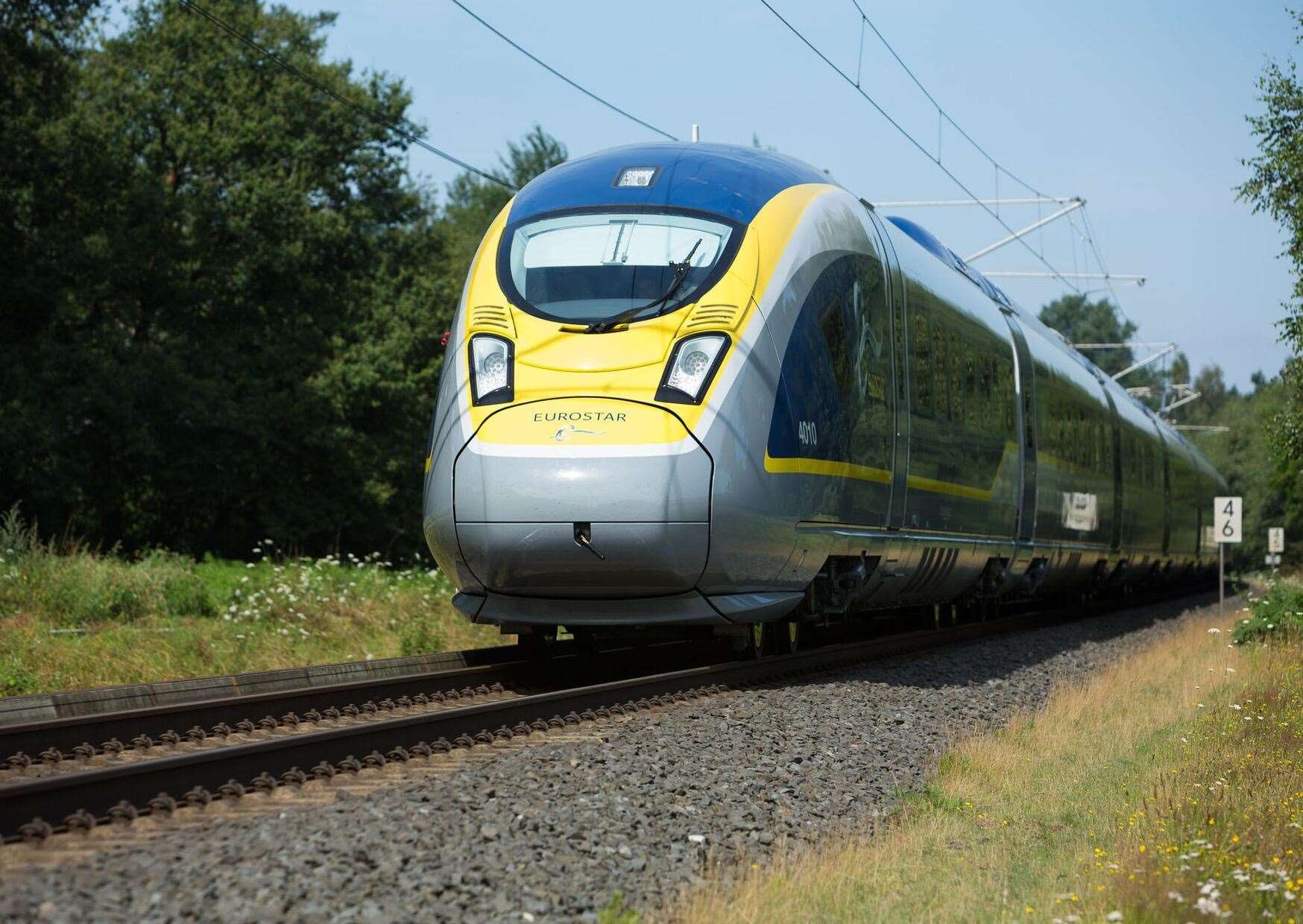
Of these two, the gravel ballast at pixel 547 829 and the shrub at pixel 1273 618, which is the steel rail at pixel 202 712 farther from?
the shrub at pixel 1273 618

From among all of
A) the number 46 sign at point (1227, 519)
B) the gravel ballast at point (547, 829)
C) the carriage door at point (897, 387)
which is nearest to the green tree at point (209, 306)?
the number 46 sign at point (1227, 519)

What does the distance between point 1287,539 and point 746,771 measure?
95.7m

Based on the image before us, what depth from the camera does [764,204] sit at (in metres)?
10.2

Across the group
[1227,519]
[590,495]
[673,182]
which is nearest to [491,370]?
[590,495]

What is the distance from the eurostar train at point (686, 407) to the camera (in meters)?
8.95

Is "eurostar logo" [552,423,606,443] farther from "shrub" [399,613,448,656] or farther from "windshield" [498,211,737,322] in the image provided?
"shrub" [399,613,448,656]

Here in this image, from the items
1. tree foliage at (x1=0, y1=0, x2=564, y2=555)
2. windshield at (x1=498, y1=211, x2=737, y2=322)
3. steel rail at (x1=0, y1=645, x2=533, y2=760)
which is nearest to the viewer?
steel rail at (x1=0, y1=645, x2=533, y2=760)

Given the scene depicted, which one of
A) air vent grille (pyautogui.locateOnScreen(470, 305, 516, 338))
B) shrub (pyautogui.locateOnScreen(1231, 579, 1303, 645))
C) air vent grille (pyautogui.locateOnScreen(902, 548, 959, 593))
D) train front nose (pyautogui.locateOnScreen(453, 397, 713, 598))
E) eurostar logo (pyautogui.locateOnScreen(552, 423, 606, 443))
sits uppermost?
air vent grille (pyautogui.locateOnScreen(470, 305, 516, 338))

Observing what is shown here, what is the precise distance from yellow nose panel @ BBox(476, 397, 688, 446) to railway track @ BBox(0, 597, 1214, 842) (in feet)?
4.87

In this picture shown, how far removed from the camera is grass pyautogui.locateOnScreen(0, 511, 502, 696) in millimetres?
10547

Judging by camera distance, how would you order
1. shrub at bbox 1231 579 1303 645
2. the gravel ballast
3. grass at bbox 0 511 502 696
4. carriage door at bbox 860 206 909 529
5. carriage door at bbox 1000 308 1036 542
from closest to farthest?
the gravel ballast < grass at bbox 0 511 502 696 < carriage door at bbox 860 206 909 529 < carriage door at bbox 1000 308 1036 542 < shrub at bbox 1231 579 1303 645

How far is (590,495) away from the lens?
29.0 feet

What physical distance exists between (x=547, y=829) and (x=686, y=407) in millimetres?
4100

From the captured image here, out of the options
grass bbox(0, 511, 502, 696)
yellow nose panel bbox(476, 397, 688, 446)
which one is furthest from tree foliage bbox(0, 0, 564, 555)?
yellow nose panel bbox(476, 397, 688, 446)
